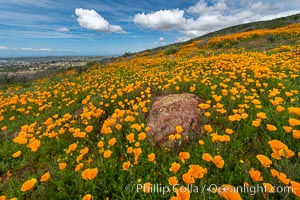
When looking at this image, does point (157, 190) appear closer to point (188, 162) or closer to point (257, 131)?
point (188, 162)

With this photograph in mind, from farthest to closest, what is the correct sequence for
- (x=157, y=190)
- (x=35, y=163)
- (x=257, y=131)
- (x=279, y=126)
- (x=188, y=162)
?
(x=35, y=163) → (x=257, y=131) → (x=279, y=126) → (x=188, y=162) → (x=157, y=190)

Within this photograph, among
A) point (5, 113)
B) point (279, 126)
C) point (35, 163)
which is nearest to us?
point (279, 126)

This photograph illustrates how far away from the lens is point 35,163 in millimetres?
4102

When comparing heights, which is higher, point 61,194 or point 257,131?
point 257,131

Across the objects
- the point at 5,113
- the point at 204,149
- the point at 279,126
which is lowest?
the point at 5,113

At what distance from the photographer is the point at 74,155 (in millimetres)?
3764

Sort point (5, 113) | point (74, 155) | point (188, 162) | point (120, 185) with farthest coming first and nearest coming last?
point (5, 113)
point (74, 155)
point (188, 162)
point (120, 185)

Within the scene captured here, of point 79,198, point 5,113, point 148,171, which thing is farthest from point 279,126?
point 5,113

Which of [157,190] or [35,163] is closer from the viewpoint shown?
[157,190]

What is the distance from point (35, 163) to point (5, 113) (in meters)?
4.41

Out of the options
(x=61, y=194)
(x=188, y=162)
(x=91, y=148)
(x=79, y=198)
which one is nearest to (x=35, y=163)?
(x=91, y=148)

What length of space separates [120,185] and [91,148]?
55.3 inches

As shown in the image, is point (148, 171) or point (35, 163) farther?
point (35, 163)

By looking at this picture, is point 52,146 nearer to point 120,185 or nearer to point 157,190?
point 120,185
